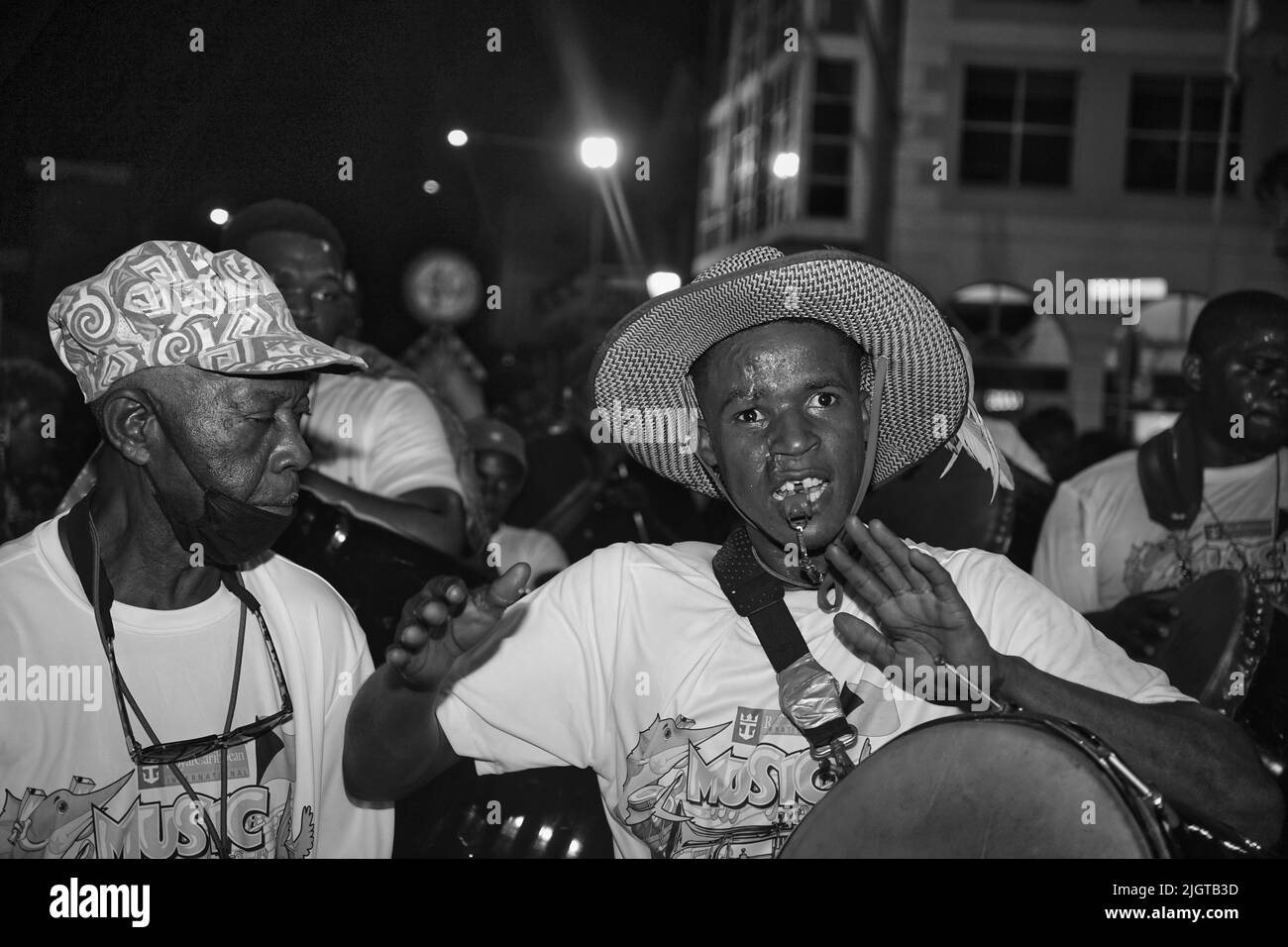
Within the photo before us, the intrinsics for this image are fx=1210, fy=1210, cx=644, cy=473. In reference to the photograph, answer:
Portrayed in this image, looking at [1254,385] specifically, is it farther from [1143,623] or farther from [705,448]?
[705,448]

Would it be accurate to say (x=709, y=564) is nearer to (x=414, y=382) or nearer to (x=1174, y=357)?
(x=414, y=382)

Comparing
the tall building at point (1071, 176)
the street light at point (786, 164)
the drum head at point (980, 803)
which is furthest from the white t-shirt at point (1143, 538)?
the street light at point (786, 164)

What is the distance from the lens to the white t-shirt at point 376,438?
3895 millimetres

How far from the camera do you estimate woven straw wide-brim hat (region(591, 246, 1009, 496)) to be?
2242 millimetres

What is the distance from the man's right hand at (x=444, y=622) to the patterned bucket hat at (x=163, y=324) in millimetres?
497

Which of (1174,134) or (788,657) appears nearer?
(788,657)

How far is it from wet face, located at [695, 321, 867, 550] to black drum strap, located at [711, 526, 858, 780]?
0.27 ft

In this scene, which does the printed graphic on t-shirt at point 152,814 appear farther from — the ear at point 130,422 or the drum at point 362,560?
the drum at point 362,560

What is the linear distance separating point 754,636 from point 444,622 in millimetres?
655

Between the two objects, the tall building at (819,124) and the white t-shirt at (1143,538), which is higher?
the tall building at (819,124)

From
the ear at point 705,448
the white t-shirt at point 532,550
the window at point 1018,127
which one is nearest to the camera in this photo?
the ear at point 705,448

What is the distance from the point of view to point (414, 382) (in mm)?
4184

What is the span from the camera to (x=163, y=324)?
206 centimetres

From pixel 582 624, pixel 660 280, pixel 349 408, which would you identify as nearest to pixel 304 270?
pixel 349 408
